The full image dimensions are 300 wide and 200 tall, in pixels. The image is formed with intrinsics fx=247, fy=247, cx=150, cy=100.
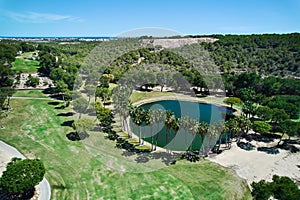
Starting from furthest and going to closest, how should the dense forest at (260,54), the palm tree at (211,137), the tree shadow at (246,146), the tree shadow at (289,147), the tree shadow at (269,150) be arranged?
the dense forest at (260,54) < the tree shadow at (246,146) < the tree shadow at (289,147) < the tree shadow at (269,150) < the palm tree at (211,137)

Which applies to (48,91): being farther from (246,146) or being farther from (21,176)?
(246,146)

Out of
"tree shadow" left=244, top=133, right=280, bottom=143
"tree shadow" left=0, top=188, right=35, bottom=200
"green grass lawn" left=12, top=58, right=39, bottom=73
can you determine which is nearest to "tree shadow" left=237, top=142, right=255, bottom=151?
"tree shadow" left=244, top=133, right=280, bottom=143

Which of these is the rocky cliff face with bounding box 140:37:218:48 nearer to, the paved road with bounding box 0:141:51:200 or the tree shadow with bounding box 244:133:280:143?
the tree shadow with bounding box 244:133:280:143

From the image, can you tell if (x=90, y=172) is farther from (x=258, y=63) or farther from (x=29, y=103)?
(x=258, y=63)

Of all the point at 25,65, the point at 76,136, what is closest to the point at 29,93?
the point at 25,65

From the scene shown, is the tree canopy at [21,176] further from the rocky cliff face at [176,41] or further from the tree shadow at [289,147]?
the rocky cliff face at [176,41]

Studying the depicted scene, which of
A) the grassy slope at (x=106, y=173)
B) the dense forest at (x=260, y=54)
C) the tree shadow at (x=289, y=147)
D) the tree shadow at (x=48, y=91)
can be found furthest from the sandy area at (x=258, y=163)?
the dense forest at (x=260, y=54)
